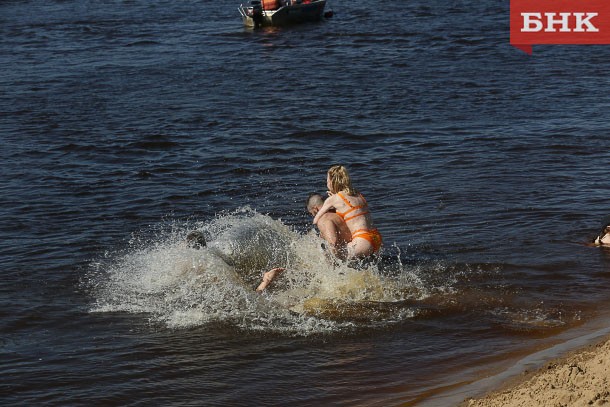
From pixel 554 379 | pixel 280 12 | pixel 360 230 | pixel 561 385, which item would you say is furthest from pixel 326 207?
pixel 280 12

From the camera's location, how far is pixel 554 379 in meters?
6.98

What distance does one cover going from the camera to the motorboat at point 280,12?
34225 mm

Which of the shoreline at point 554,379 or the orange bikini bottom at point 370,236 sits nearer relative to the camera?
the shoreline at point 554,379

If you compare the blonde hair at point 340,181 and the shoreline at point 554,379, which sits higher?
the blonde hair at point 340,181

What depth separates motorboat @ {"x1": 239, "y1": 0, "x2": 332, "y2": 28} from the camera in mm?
34225

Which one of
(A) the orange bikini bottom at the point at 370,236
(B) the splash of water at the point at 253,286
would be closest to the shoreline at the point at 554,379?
(B) the splash of water at the point at 253,286

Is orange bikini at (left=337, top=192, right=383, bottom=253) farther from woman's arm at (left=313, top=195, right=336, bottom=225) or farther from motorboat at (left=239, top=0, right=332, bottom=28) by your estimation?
motorboat at (left=239, top=0, right=332, bottom=28)

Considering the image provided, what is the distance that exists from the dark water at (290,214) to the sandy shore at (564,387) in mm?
888

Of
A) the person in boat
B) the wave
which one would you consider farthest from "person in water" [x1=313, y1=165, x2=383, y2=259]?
the person in boat

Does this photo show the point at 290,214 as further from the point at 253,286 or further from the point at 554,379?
the point at 554,379

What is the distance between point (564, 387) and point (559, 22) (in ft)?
89.4

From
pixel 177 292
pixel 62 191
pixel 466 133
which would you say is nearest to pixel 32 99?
pixel 62 191

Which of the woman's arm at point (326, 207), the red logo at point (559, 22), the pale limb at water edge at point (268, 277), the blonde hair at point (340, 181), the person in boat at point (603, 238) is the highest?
the blonde hair at point (340, 181)

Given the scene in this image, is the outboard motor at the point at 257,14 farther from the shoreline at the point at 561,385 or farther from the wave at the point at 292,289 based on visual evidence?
the shoreline at the point at 561,385
